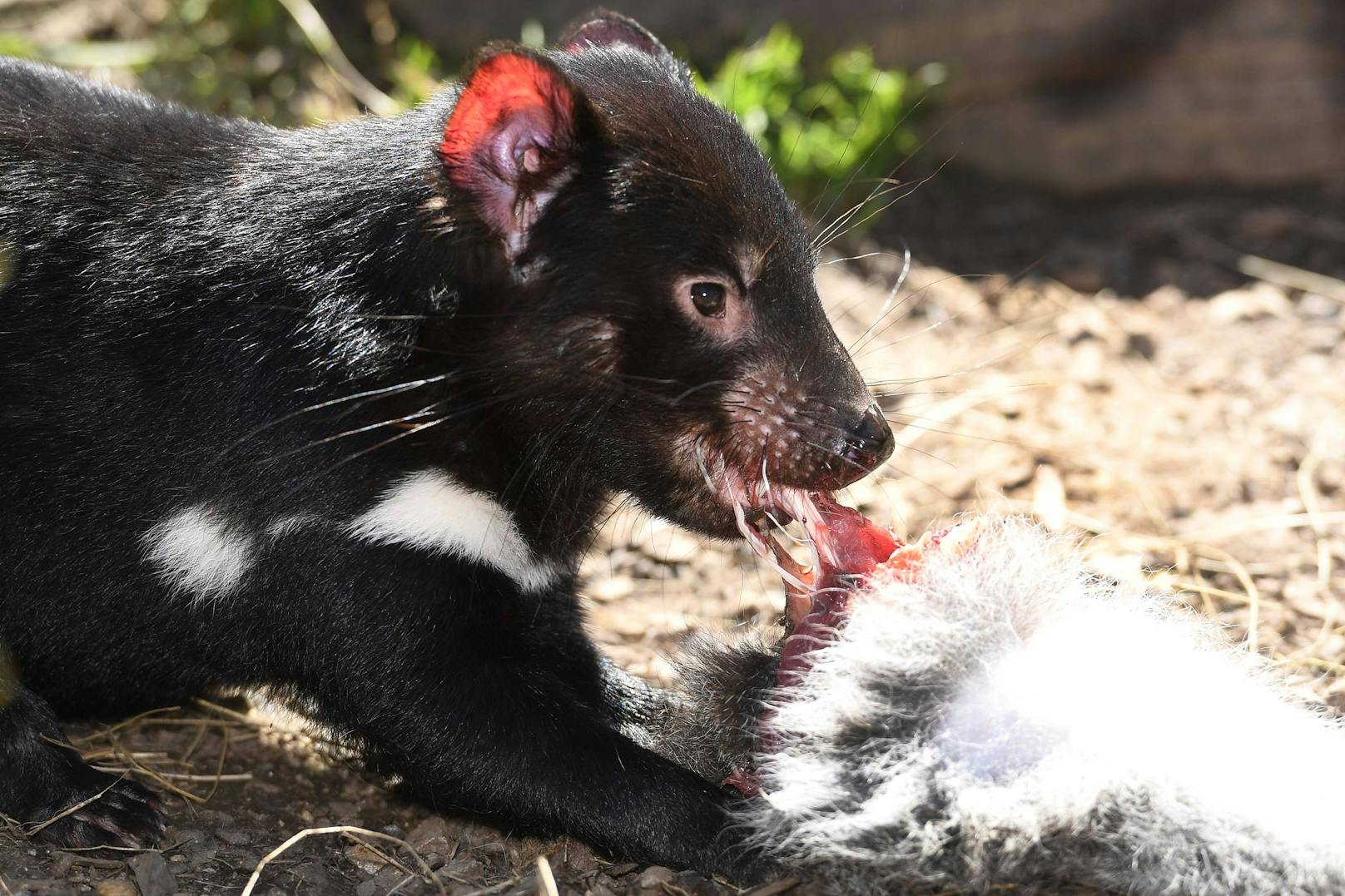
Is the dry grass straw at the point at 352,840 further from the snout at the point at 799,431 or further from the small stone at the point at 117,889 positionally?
the snout at the point at 799,431

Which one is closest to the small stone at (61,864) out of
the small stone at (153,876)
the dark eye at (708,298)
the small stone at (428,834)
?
the small stone at (153,876)

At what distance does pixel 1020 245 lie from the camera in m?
5.54

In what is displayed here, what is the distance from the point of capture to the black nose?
8.90 ft

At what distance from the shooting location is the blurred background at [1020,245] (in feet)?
12.5

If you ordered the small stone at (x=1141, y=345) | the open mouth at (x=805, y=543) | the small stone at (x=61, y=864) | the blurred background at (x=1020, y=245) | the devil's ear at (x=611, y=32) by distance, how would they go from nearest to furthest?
the open mouth at (x=805, y=543) → the small stone at (x=61, y=864) → the devil's ear at (x=611, y=32) → the blurred background at (x=1020, y=245) → the small stone at (x=1141, y=345)

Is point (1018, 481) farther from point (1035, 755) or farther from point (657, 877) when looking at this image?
point (1035, 755)

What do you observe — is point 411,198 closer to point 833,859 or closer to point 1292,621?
point 833,859

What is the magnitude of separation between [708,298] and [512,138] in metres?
0.45

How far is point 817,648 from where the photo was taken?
103 inches

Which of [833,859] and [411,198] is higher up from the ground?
[411,198]

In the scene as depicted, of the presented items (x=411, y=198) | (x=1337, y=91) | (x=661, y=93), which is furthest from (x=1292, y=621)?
(x=1337, y=91)

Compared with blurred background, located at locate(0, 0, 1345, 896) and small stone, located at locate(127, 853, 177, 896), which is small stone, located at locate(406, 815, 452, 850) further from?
small stone, located at locate(127, 853, 177, 896)

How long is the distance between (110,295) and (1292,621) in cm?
281

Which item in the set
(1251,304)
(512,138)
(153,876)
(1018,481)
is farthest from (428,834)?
(1251,304)
